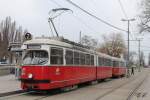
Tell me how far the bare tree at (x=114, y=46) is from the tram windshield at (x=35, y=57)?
9234 centimetres

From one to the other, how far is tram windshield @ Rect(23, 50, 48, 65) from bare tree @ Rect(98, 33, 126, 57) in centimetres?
9234

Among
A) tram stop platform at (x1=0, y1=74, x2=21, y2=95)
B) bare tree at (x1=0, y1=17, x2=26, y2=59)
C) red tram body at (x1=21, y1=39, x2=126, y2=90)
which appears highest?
bare tree at (x1=0, y1=17, x2=26, y2=59)

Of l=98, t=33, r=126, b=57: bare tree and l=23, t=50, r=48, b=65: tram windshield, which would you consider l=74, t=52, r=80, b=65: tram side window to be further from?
l=98, t=33, r=126, b=57: bare tree

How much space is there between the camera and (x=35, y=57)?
2039 cm

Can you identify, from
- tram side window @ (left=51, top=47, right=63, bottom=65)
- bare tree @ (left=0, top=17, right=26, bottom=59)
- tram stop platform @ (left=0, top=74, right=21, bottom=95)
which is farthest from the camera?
bare tree @ (left=0, top=17, right=26, bottom=59)

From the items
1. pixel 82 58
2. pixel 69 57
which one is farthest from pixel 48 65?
pixel 82 58

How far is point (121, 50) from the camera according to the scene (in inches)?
4486

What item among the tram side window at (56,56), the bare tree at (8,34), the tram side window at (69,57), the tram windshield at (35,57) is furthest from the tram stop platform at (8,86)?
the bare tree at (8,34)

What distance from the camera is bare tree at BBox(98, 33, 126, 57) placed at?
11394cm

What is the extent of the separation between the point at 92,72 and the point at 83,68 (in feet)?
12.0

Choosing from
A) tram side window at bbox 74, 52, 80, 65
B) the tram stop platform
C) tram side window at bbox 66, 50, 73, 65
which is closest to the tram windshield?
the tram stop platform

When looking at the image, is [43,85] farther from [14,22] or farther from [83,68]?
[14,22]

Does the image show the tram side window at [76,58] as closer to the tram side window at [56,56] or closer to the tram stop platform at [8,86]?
the tram side window at [56,56]

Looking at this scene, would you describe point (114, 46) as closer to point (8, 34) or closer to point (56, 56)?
point (8, 34)
